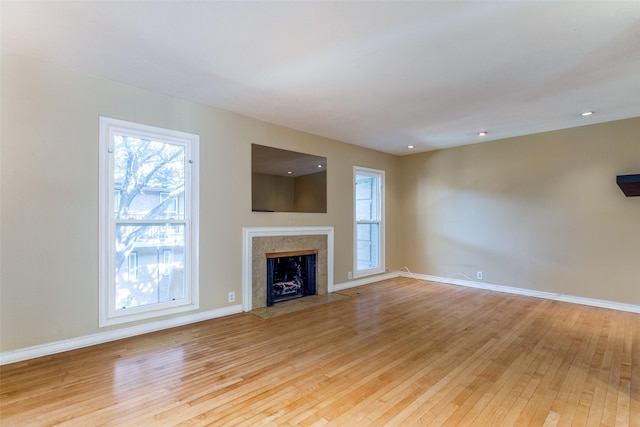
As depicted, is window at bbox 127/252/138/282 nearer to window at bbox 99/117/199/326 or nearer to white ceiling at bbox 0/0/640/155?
window at bbox 99/117/199/326

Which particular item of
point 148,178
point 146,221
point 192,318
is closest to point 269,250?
point 192,318

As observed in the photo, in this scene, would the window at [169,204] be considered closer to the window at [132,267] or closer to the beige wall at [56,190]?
the beige wall at [56,190]

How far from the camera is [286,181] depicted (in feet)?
15.2

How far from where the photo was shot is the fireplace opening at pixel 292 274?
4.61 meters

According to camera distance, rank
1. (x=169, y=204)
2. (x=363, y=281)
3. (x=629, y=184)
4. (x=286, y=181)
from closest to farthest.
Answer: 1. (x=169, y=204)
2. (x=629, y=184)
3. (x=286, y=181)
4. (x=363, y=281)

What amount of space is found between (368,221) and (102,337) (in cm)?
447

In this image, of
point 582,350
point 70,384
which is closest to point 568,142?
point 582,350

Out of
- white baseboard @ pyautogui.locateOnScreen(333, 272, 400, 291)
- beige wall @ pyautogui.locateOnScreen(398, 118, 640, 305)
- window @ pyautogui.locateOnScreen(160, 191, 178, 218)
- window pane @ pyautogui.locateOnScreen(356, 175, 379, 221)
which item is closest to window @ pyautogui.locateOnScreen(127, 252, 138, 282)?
window @ pyautogui.locateOnScreen(160, 191, 178, 218)

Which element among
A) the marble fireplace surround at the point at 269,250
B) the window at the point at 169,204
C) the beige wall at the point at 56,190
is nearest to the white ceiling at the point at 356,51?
the beige wall at the point at 56,190

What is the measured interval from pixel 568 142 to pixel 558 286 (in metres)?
2.18

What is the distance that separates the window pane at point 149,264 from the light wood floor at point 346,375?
0.43m

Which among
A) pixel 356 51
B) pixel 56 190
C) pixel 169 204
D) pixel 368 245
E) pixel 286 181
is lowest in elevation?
pixel 368 245

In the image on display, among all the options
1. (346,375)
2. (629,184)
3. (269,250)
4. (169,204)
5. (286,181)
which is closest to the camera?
(346,375)

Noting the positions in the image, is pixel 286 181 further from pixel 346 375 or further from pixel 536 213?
pixel 536 213
